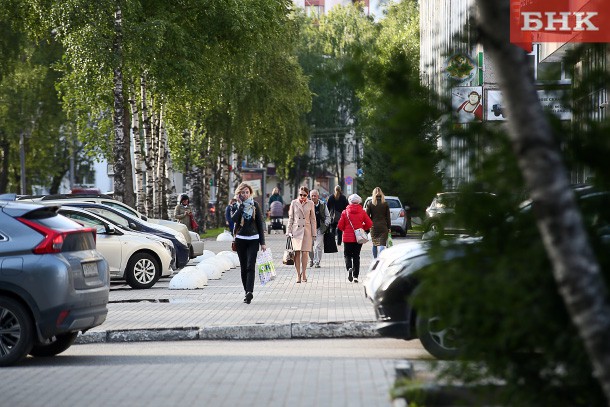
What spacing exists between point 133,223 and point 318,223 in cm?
457

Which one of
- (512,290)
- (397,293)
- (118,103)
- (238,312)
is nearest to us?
(512,290)

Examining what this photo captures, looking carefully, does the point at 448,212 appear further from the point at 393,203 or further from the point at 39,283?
the point at 393,203

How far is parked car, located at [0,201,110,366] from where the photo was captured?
11.8m

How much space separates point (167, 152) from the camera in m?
46.8

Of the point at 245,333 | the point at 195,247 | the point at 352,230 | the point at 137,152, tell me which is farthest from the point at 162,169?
the point at 245,333

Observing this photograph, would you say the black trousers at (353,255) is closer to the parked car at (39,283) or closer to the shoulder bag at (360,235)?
the shoulder bag at (360,235)

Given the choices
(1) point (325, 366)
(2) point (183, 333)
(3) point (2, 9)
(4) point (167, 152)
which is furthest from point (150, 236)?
(4) point (167, 152)

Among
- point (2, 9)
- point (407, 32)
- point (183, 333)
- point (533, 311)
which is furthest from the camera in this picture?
point (407, 32)

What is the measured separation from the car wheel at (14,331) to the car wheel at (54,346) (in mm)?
1102

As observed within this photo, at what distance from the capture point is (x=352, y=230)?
76.4ft

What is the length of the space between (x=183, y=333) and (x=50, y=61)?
46826 millimetres

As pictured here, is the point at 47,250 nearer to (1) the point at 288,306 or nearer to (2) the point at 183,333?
(2) the point at 183,333

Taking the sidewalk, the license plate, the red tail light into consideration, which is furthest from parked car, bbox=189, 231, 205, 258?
the red tail light

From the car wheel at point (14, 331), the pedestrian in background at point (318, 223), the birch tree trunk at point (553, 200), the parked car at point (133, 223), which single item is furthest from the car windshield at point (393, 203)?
→ the birch tree trunk at point (553, 200)
